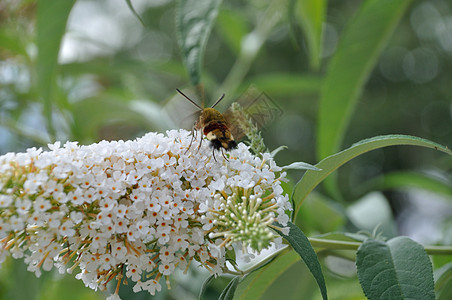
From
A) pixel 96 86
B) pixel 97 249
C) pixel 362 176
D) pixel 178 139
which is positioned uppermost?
pixel 178 139

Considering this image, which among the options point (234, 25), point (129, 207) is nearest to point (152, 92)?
point (234, 25)

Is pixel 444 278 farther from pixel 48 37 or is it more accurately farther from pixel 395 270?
pixel 48 37

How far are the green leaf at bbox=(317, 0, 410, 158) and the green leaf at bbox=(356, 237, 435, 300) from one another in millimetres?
499

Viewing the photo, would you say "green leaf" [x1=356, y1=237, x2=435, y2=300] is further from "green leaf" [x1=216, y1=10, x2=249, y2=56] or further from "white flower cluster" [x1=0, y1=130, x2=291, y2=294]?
"green leaf" [x1=216, y1=10, x2=249, y2=56]

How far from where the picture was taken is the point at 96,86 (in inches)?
82.6

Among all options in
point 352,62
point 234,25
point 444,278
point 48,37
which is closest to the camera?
point 444,278

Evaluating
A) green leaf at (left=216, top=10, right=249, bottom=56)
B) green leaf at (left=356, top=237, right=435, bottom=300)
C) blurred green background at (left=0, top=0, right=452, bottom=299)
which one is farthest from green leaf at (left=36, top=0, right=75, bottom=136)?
green leaf at (left=216, top=10, right=249, bottom=56)

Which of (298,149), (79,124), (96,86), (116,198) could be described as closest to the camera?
(116,198)

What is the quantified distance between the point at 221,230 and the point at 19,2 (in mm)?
1389

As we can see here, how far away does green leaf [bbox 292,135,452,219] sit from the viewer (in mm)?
672

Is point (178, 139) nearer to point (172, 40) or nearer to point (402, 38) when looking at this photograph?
point (402, 38)

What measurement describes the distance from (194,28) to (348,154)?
0.40 metres

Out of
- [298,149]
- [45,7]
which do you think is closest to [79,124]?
[45,7]

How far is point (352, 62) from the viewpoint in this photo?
1.20m
